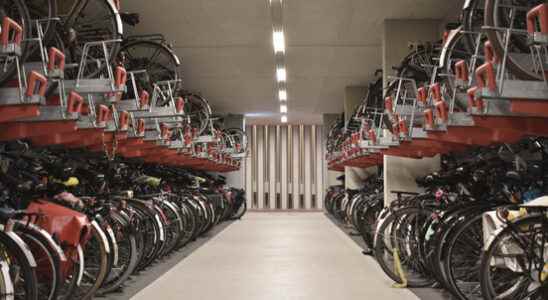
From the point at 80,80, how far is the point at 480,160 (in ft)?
9.39

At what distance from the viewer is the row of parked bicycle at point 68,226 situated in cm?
315

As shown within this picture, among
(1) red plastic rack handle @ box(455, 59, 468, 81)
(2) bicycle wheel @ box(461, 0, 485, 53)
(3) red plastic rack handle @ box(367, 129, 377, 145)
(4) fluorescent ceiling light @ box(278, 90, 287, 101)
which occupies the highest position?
(4) fluorescent ceiling light @ box(278, 90, 287, 101)

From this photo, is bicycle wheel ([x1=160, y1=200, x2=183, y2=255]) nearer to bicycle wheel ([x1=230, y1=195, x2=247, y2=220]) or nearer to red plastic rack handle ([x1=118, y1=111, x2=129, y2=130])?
red plastic rack handle ([x1=118, y1=111, x2=129, y2=130])

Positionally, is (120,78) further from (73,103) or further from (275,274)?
(275,274)

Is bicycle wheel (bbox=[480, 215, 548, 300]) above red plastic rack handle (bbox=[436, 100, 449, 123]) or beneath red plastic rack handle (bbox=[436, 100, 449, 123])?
beneath

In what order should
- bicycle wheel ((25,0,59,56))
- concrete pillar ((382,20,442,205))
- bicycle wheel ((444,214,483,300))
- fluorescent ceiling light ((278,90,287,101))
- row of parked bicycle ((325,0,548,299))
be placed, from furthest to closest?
fluorescent ceiling light ((278,90,287,101))
concrete pillar ((382,20,442,205))
bicycle wheel ((25,0,59,56))
bicycle wheel ((444,214,483,300))
row of parked bicycle ((325,0,548,299))

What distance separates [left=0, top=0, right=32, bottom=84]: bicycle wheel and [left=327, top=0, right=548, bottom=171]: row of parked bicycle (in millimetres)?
2508

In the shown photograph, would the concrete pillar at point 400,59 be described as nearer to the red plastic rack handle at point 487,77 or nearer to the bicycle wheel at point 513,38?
the bicycle wheel at point 513,38

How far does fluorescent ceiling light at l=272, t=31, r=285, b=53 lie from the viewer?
321 inches

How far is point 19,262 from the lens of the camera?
3.02 m

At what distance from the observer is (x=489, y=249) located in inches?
130

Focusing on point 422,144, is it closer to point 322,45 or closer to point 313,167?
point 322,45

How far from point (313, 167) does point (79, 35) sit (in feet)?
53.7

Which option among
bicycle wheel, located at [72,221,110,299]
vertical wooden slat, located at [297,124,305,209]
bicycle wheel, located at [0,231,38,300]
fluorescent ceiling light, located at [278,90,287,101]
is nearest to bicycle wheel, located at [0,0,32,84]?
bicycle wheel, located at [0,231,38,300]
